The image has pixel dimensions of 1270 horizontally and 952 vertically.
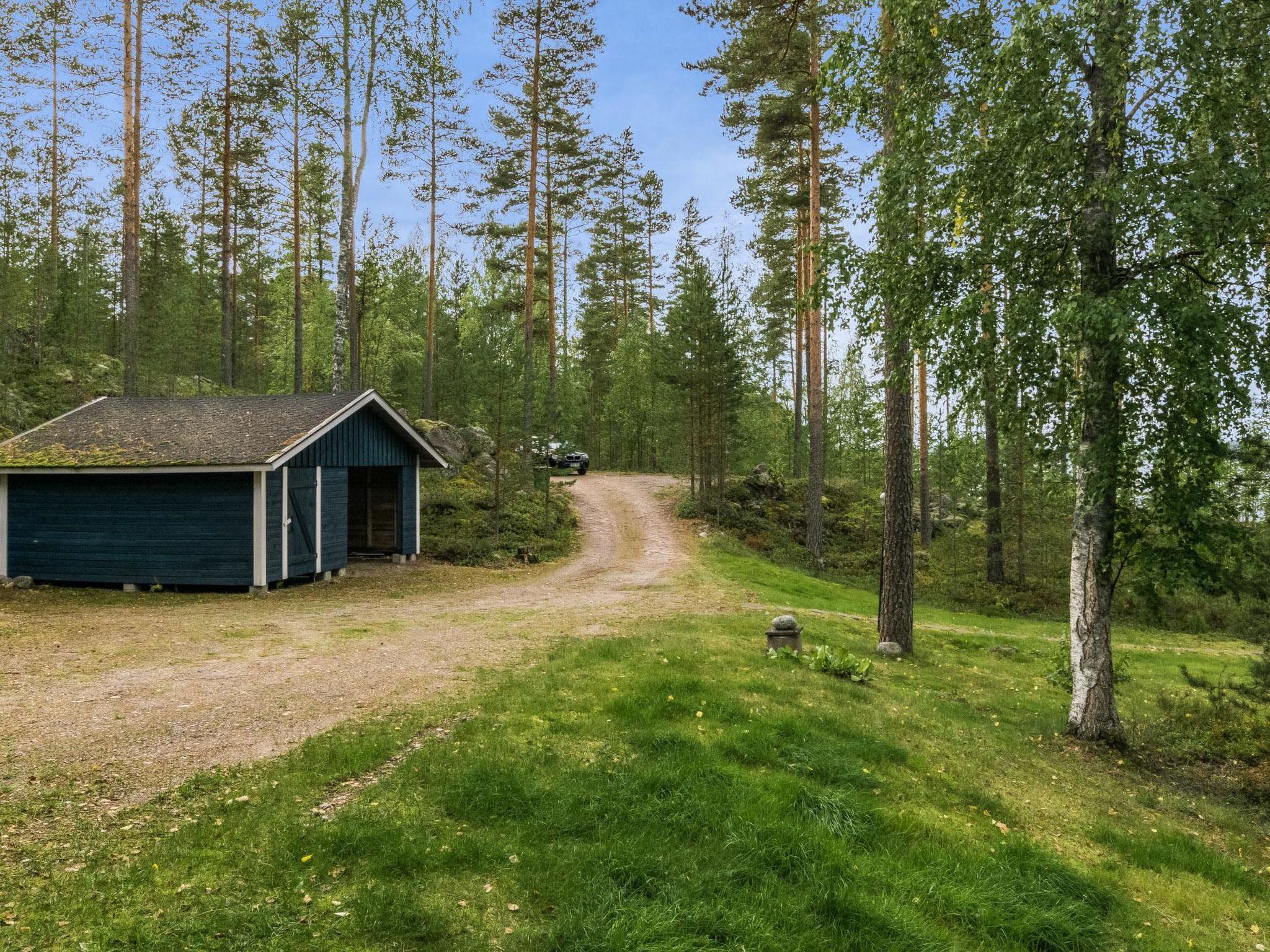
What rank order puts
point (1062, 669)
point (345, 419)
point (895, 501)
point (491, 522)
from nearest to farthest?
point (1062, 669)
point (895, 501)
point (345, 419)
point (491, 522)

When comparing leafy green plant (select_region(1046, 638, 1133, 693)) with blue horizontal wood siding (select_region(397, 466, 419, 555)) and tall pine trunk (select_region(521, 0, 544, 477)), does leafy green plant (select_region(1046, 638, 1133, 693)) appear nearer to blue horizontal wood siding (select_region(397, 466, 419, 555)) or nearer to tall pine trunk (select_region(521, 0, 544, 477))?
blue horizontal wood siding (select_region(397, 466, 419, 555))

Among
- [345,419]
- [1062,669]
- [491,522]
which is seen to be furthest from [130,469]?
[1062,669]

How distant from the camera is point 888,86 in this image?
10000mm

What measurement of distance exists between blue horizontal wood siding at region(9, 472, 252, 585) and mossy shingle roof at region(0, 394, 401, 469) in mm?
483

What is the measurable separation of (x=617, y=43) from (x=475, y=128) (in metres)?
6.01

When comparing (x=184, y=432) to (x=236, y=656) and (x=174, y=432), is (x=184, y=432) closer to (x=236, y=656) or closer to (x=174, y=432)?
(x=174, y=432)

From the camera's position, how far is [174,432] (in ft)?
50.5

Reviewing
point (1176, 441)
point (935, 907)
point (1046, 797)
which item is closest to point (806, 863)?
point (935, 907)

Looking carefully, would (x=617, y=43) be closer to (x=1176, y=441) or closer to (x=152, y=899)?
(x=1176, y=441)

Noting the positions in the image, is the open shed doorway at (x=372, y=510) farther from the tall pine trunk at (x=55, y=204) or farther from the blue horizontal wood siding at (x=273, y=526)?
the tall pine trunk at (x=55, y=204)

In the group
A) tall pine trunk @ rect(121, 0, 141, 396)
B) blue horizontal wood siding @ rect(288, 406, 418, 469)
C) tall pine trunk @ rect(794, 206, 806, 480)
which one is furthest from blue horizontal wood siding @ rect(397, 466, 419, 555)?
tall pine trunk @ rect(794, 206, 806, 480)

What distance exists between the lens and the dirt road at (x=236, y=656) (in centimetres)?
565

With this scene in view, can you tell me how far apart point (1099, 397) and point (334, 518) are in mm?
15433

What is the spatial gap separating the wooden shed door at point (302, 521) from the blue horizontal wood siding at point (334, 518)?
0.31 metres
